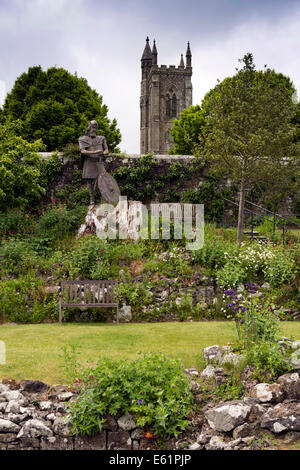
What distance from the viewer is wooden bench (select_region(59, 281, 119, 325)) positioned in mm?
8404

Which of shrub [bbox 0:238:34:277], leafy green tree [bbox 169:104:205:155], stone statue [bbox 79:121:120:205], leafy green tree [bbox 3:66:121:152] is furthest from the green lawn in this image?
leafy green tree [bbox 169:104:205:155]

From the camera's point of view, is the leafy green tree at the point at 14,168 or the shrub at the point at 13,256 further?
the leafy green tree at the point at 14,168

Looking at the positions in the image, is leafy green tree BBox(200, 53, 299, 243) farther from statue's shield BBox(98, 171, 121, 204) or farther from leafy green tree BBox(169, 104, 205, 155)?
leafy green tree BBox(169, 104, 205, 155)

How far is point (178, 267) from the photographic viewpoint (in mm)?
10047

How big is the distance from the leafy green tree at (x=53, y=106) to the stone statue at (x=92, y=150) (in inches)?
380

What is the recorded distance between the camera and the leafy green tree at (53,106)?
21578 mm

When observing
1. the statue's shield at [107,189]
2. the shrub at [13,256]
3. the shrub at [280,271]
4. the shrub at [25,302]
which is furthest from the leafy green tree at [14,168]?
the shrub at [280,271]

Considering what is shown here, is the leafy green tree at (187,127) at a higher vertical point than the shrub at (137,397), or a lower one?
higher

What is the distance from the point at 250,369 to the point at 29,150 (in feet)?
36.3

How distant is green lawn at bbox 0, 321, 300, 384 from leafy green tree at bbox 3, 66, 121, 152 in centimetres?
1521

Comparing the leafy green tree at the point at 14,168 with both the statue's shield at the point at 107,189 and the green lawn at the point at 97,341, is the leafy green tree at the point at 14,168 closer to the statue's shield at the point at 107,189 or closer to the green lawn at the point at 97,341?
the statue's shield at the point at 107,189

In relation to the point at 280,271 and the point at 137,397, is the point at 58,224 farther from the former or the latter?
the point at 137,397

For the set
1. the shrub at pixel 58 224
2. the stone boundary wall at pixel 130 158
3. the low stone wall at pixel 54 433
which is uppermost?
the stone boundary wall at pixel 130 158

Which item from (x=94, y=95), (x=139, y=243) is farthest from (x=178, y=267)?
(x=94, y=95)
